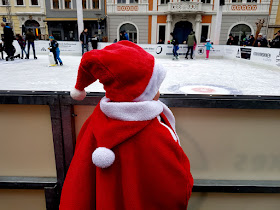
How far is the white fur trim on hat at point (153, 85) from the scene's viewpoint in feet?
2.86

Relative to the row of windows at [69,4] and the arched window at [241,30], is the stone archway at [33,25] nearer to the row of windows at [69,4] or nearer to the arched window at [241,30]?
the row of windows at [69,4]

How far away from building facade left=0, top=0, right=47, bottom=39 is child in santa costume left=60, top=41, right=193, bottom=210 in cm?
2733

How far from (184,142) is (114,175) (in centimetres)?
73

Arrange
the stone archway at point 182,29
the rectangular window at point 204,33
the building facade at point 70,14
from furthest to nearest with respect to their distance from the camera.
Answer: the building facade at point 70,14, the stone archway at point 182,29, the rectangular window at point 204,33

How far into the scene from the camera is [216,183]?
1630mm

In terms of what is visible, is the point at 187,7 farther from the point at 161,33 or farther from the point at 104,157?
the point at 104,157

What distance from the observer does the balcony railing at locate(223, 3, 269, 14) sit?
22.4 metres

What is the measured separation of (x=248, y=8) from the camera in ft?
74.5

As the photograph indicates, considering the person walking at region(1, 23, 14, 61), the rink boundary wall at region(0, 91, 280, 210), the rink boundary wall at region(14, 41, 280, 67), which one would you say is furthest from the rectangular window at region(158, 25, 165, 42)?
the rink boundary wall at region(0, 91, 280, 210)

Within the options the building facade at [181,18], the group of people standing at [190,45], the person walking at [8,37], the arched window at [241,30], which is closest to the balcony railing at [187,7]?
the building facade at [181,18]

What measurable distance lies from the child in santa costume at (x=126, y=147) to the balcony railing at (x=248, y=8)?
84.8ft

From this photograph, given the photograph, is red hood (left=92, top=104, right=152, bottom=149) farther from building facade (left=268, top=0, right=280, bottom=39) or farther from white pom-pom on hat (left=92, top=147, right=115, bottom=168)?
building facade (left=268, top=0, right=280, bottom=39)

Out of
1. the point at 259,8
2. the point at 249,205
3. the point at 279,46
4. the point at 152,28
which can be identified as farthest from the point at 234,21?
the point at 249,205

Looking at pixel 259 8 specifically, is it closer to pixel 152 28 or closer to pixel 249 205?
pixel 152 28
